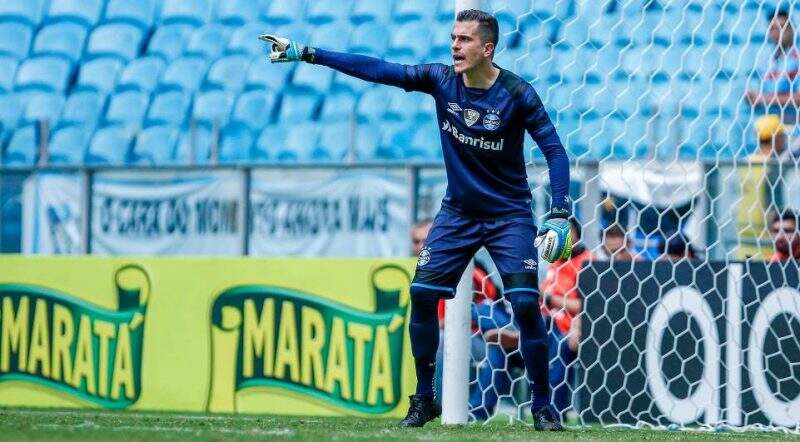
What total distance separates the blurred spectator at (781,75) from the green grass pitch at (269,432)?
6.58 feet

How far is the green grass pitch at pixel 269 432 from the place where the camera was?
4539mm

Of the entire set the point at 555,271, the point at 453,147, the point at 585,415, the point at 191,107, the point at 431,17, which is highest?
the point at 431,17

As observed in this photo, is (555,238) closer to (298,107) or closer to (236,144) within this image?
(236,144)

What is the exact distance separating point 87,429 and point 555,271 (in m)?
2.89

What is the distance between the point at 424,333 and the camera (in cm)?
549

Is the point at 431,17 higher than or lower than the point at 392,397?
higher

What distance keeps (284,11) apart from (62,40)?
2.27 metres

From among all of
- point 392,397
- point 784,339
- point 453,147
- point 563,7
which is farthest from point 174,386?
point 563,7

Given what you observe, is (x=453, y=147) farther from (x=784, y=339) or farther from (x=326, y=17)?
(x=326, y=17)

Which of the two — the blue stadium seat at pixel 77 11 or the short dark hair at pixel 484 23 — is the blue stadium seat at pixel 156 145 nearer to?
the blue stadium seat at pixel 77 11

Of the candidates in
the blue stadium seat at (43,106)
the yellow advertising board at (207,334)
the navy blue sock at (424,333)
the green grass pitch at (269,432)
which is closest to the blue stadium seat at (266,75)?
the blue stadium seat at (43,106)

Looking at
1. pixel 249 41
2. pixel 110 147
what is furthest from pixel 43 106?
pixel 249 41

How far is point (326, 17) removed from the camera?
42.7 feet

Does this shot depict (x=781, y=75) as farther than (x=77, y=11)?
No
